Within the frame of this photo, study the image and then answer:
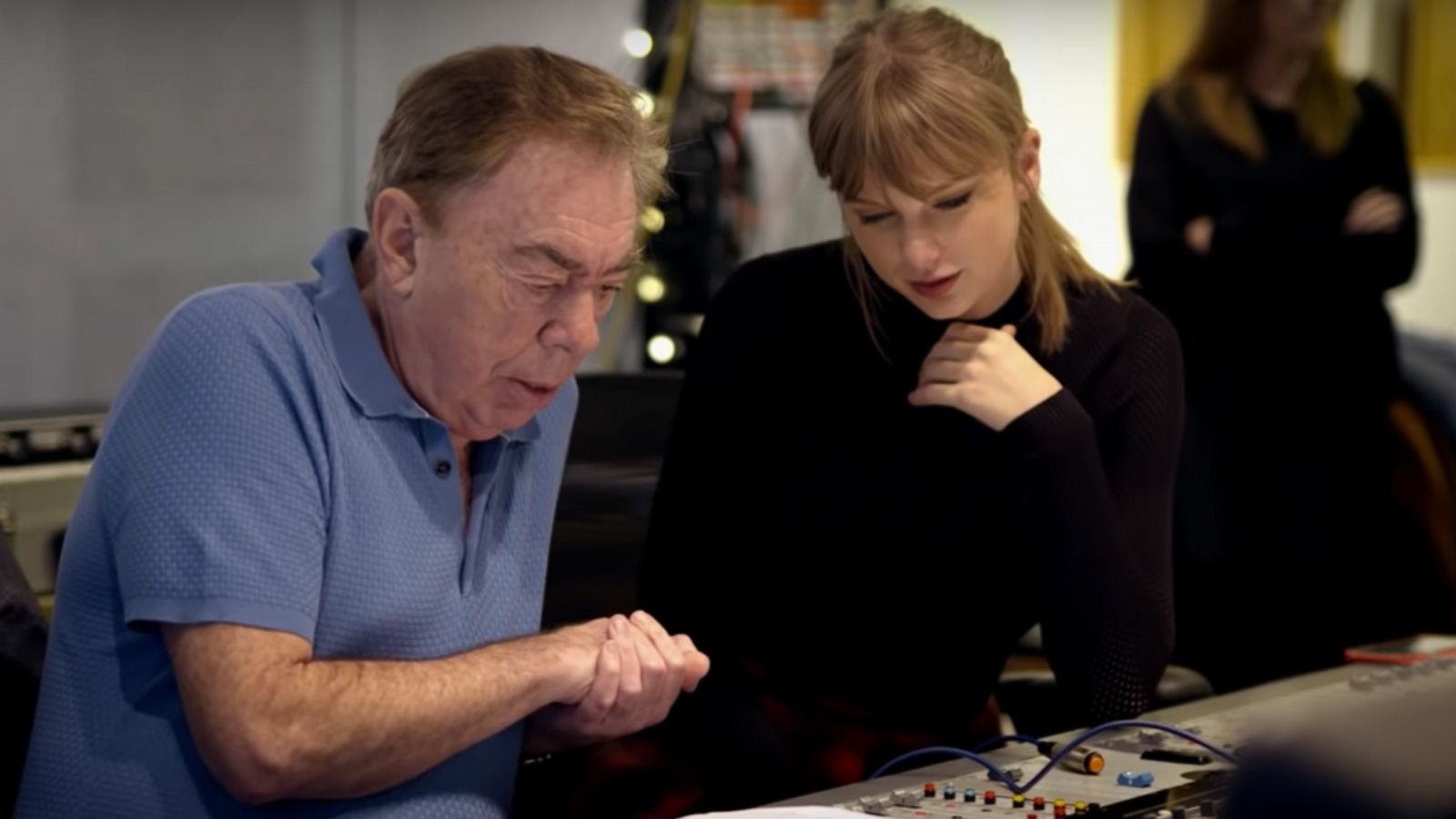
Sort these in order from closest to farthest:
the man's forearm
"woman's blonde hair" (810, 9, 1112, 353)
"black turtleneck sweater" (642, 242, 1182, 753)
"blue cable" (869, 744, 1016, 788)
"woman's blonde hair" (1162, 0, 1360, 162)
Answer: the man's forearm < "blue cable" (869, 744, 1016, 788) < "woman's blonde hair" (810, 9, 1112, 353) < "black turtleneck sweater" (642, 242, 1182, 753) < "woman's blonde hair" (1162, 0, 1360, 162)

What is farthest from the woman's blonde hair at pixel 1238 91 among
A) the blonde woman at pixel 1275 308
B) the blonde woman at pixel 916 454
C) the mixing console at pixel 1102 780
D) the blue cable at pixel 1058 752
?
the blue cable at pixel 1058 752

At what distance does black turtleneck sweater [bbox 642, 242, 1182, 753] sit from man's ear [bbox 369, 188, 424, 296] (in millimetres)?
482

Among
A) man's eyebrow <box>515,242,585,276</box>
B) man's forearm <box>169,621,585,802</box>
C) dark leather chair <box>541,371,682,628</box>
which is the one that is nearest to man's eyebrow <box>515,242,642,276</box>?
man's eyebrow <box>515,242,585,276</box>

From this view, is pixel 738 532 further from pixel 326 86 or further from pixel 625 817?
pixel 326 86

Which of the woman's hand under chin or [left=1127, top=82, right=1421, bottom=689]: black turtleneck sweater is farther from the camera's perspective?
[left=1127, top=82, right=1421, bottom=689]: black turtleneck sweater

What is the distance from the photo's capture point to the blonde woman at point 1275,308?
125 inches

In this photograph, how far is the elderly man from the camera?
1228 millimetres

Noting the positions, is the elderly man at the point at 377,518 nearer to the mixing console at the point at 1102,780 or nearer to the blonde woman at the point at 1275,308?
the mixing console at the point at 1102,780

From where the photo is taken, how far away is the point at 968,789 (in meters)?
1.31

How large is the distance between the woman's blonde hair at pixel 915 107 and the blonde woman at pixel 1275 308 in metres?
1.50

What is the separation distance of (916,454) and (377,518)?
2.12 feet

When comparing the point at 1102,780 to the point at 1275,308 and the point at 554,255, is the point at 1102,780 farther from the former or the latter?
the point at 1275,308

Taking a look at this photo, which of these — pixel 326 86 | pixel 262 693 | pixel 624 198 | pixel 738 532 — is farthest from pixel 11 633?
pixel 326 86

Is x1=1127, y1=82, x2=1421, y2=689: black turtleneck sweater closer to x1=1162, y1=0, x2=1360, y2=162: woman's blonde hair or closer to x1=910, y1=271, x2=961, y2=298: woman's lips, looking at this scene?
x1=1162, y1=0, x2=1360, y2=162: woman's blonde hair
